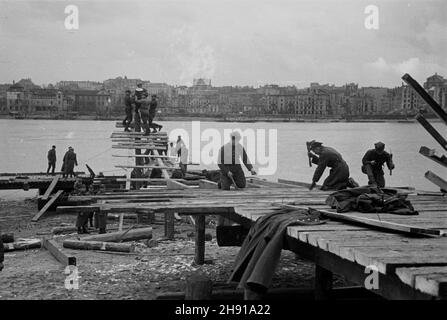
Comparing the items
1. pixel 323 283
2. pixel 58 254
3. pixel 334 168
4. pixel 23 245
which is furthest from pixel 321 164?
pixel 23 245

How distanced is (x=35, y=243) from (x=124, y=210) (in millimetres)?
5568

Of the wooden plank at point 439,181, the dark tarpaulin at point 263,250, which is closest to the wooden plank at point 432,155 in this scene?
the wooden plank at point 439,181

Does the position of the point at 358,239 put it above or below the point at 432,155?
below

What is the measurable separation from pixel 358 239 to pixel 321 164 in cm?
571

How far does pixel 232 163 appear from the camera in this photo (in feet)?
39.8

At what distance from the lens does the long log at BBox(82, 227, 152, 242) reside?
13414 millimetres

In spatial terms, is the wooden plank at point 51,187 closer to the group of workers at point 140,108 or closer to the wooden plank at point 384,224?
the group of workers at point 140,108

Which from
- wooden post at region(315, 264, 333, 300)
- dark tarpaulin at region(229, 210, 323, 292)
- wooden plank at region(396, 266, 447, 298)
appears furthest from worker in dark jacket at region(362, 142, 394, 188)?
wooden plank at region(396, 266, 447, 298)

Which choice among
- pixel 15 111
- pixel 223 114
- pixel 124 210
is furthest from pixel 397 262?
pixel 15 111

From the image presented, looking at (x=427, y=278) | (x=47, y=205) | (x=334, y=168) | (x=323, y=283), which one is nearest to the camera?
(x=427, y=278)

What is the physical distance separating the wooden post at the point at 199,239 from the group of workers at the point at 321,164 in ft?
4.80

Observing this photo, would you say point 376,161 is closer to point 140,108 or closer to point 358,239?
point 358,239
